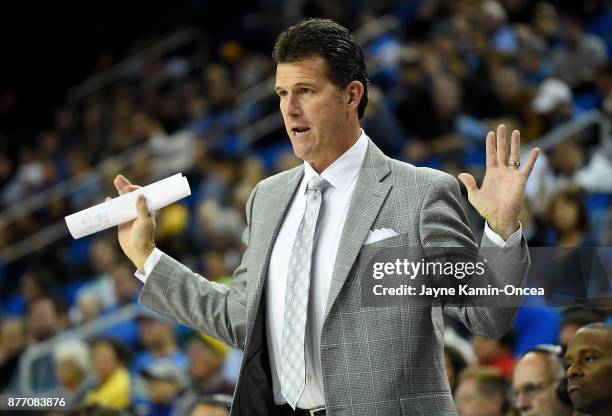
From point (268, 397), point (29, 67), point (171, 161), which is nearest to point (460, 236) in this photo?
point (268, 397)

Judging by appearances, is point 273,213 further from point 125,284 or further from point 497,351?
point 125,284

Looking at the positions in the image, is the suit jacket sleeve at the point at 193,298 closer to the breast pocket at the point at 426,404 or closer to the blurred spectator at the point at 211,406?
the breast pocket at the point at 426,404

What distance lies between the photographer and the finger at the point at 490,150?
200 cm

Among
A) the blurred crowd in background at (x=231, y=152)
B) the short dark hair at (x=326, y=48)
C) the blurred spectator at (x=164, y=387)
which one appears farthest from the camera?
the blurred crowd in background at (x=231, y=152)

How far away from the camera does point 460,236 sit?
6.61ft

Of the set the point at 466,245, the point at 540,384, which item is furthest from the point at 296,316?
the point at 540,384

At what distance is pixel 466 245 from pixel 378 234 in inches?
7.5

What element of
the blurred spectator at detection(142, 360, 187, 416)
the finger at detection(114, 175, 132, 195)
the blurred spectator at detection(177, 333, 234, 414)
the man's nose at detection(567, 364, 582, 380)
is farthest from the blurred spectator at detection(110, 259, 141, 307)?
the man's nose at detection(567, 364, 582, 380)

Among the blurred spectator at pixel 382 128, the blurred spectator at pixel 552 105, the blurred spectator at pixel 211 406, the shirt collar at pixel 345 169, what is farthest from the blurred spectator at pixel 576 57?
the shirt collar at pixel 345 169

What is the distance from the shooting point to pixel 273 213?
2.29 metres

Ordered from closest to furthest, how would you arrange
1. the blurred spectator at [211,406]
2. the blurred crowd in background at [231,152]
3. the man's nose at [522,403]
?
the man's nose at [522,403] → the blurred spectator at [211,406] → the blurred crowd in background at [231,152]

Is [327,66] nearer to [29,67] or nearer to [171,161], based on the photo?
[171,161]

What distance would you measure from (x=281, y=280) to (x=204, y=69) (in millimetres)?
7101

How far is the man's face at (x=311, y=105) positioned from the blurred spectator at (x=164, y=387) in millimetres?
2226
